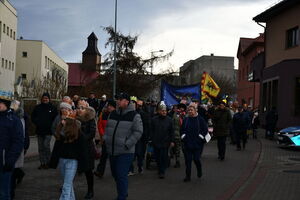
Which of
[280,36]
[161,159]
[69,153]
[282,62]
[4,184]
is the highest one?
[280,36]

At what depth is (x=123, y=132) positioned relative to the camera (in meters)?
7.14

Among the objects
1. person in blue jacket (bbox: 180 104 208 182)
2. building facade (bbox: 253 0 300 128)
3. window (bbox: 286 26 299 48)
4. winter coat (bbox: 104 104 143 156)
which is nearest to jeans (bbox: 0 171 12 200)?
winter coat (bbox: 104 104 143 156)

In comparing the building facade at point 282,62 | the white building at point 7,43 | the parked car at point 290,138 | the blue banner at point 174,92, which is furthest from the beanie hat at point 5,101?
the white building at point 7,43

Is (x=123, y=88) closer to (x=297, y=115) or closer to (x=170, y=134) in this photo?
(x=297, y=115)

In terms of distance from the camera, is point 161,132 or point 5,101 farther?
point 161,132

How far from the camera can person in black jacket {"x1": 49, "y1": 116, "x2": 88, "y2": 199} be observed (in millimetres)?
6566

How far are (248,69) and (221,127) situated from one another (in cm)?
3632

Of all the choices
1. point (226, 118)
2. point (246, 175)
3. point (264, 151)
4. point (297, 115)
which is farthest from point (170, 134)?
point (297, 115)

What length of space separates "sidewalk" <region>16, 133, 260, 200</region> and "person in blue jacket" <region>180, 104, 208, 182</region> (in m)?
0.44

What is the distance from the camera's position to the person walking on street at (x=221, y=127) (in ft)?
44.5

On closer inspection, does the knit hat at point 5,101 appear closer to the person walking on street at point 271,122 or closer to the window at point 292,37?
the person walking on street at point 271,122

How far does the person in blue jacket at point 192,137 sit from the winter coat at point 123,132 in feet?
9.90

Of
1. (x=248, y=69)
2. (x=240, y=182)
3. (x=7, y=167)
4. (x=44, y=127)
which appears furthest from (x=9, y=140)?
(x=248, y=69)

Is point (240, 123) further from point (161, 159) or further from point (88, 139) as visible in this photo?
point (88, 139)
